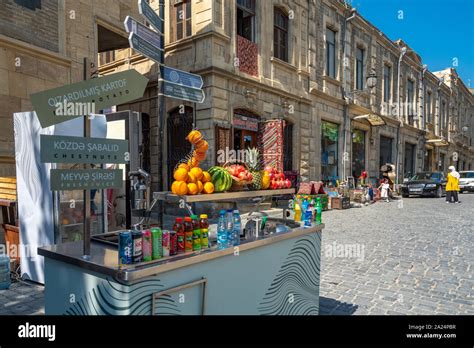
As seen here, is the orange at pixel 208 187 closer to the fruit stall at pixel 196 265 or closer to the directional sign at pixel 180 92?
the fruit stall at pixel 196 265

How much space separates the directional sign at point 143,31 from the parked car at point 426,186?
19930 millimetres

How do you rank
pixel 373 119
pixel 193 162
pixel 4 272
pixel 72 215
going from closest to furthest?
pixel 193 162 < pixel 4 272 < pixel 72 215 < pixel 373 119

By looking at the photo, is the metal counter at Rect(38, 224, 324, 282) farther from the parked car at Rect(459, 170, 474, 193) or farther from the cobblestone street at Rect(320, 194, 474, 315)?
the parked car at Rect(459, 170, 474, 193)

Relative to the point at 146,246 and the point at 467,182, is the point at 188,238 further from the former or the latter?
the point at 467,182

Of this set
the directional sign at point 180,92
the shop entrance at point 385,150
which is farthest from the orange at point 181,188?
the shop entrance at point 385,150

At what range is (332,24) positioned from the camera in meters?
16.9

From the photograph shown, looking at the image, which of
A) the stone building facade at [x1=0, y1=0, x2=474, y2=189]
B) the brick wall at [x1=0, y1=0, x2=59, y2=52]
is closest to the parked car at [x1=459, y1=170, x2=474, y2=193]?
the stone building facade at [x1=0, y1=0, x2=474, y2=189]

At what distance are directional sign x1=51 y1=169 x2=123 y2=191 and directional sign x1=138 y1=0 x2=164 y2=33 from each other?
2311mm

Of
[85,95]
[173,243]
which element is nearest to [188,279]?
[173,243]

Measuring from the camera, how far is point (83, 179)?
2.39 metres

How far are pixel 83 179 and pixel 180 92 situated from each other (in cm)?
204

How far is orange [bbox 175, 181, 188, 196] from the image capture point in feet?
9.29
